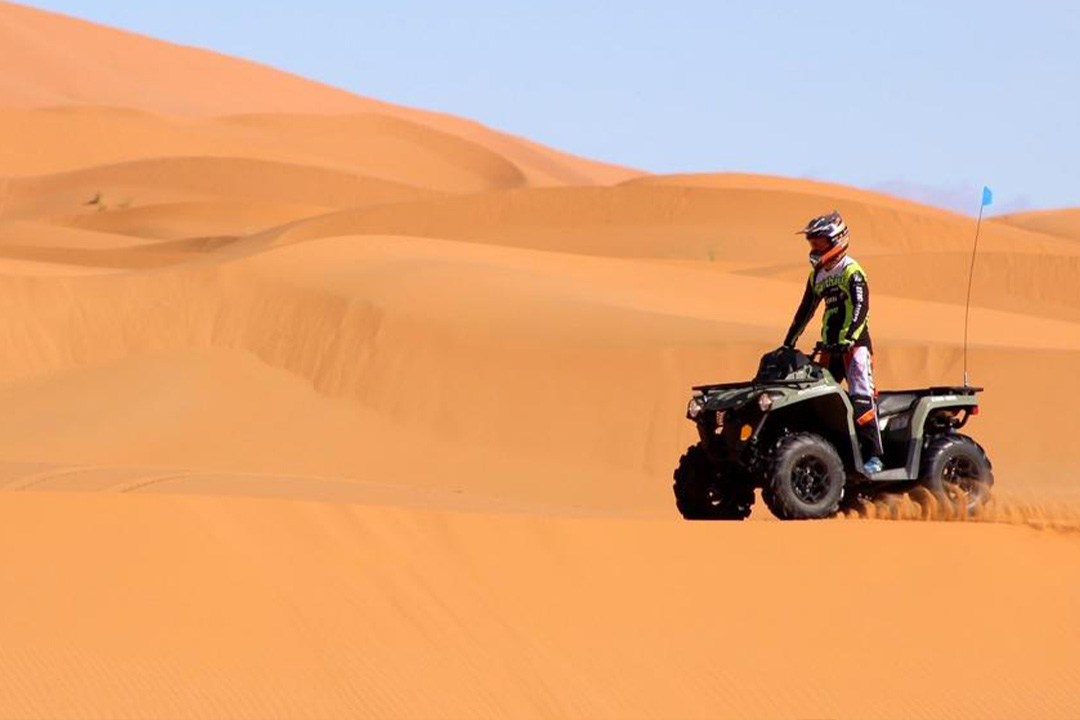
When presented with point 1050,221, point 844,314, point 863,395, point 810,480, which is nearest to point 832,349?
point 844,314

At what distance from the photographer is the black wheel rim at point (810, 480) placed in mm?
10773

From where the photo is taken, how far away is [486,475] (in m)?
20.4

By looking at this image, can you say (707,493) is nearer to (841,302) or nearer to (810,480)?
(810,480)

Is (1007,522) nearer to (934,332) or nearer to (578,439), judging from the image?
(578,439)

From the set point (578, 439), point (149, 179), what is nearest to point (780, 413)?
point (578, 439)

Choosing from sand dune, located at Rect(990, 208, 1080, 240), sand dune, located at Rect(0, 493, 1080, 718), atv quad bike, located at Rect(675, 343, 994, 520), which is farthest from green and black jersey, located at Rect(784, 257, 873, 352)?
sand dune, located at Rect(990, 208, 1080, 240)

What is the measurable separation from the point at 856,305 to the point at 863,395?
1.70 feet

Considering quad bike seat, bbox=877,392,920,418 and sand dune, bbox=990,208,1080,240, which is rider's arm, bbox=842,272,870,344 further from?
Result: sand dune, bbox=990,208,1080,240

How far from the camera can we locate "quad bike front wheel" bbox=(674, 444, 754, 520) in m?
11.4

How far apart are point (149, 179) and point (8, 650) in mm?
58434

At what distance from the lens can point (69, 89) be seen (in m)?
107

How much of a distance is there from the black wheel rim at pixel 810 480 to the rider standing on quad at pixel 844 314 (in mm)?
353

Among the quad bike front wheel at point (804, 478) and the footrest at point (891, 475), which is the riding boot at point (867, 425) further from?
the quad bike front wheel at point (804, 478)

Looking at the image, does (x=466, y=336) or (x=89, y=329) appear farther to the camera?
(x=89, y=329)
